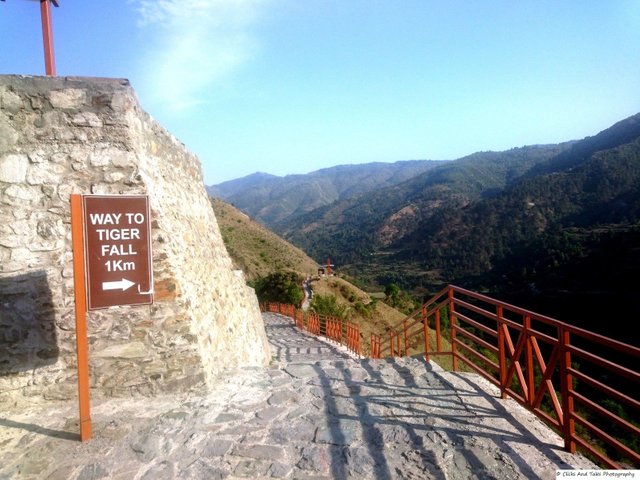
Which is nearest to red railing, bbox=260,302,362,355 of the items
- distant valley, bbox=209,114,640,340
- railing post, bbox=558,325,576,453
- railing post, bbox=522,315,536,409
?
railing post, bbox=522,315,536,409

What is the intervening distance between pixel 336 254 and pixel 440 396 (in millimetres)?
105568

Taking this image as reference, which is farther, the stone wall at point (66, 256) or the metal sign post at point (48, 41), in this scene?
the metal sign post at point (48, 41)

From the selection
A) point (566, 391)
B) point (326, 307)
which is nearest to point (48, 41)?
point (566, 391)

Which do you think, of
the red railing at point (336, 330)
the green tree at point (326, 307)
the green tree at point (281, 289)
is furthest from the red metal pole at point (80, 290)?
the green tree at point (281, 289)

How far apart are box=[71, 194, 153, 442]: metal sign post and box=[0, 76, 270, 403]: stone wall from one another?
0.83m

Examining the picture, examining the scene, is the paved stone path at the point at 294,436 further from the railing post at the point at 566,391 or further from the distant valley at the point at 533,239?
the distant valley at the point at 533,239

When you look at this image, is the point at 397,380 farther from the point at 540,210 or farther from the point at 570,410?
the point at 540,210

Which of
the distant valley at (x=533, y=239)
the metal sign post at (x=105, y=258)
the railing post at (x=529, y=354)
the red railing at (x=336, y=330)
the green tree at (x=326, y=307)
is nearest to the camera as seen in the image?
the metal sign post at (x=105, y=258)

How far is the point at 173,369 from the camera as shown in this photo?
4145 mm

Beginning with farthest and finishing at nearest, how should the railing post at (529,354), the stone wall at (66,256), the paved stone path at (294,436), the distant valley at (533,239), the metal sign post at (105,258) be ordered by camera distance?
the distant valley at (533,239), the stone wall at (66,256), the railing post at (529,354), the metal sign post at (105,258), the paved stone path at (294,436)

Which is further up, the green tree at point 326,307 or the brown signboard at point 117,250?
the brown signboard at point 117,250

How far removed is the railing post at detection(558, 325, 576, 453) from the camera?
3.02m

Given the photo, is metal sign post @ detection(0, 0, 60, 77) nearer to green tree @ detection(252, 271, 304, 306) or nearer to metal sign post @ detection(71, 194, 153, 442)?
metal sign post @ detection(71, 194, 153, 442)

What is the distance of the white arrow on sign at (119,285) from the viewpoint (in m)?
3.23
